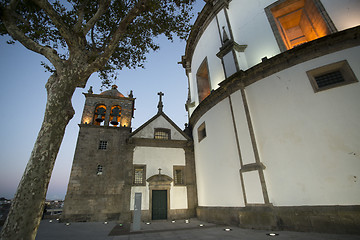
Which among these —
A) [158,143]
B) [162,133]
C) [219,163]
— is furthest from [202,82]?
[219,163]

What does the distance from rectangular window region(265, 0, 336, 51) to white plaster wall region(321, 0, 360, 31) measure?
0.20 m

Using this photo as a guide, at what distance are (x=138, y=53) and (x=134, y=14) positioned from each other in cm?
293

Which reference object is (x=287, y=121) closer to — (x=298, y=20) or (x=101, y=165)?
(x=298, y=20)

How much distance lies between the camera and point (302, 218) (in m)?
5.96

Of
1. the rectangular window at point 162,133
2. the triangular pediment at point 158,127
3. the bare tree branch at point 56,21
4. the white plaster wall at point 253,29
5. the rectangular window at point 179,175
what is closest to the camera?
the bare tree branch at point 56,21

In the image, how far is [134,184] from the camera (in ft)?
41.1

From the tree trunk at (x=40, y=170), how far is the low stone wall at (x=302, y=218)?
283 inches

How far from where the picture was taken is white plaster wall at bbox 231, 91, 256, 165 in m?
7.78

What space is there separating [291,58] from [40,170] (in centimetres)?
1000

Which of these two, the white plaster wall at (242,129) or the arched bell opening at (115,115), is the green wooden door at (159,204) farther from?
the white plaster wall at (242,129)

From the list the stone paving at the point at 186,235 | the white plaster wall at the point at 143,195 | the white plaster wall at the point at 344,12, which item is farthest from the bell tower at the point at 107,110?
the white plaster wall at the point at 344,12

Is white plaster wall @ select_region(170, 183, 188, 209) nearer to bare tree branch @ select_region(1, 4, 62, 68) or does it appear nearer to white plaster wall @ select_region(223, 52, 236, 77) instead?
white plaster wall @ select_region(223, 52, 236, 77)

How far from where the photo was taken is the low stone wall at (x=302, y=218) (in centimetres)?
522

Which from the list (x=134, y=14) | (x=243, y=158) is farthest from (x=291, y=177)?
(x=134, y=14)
